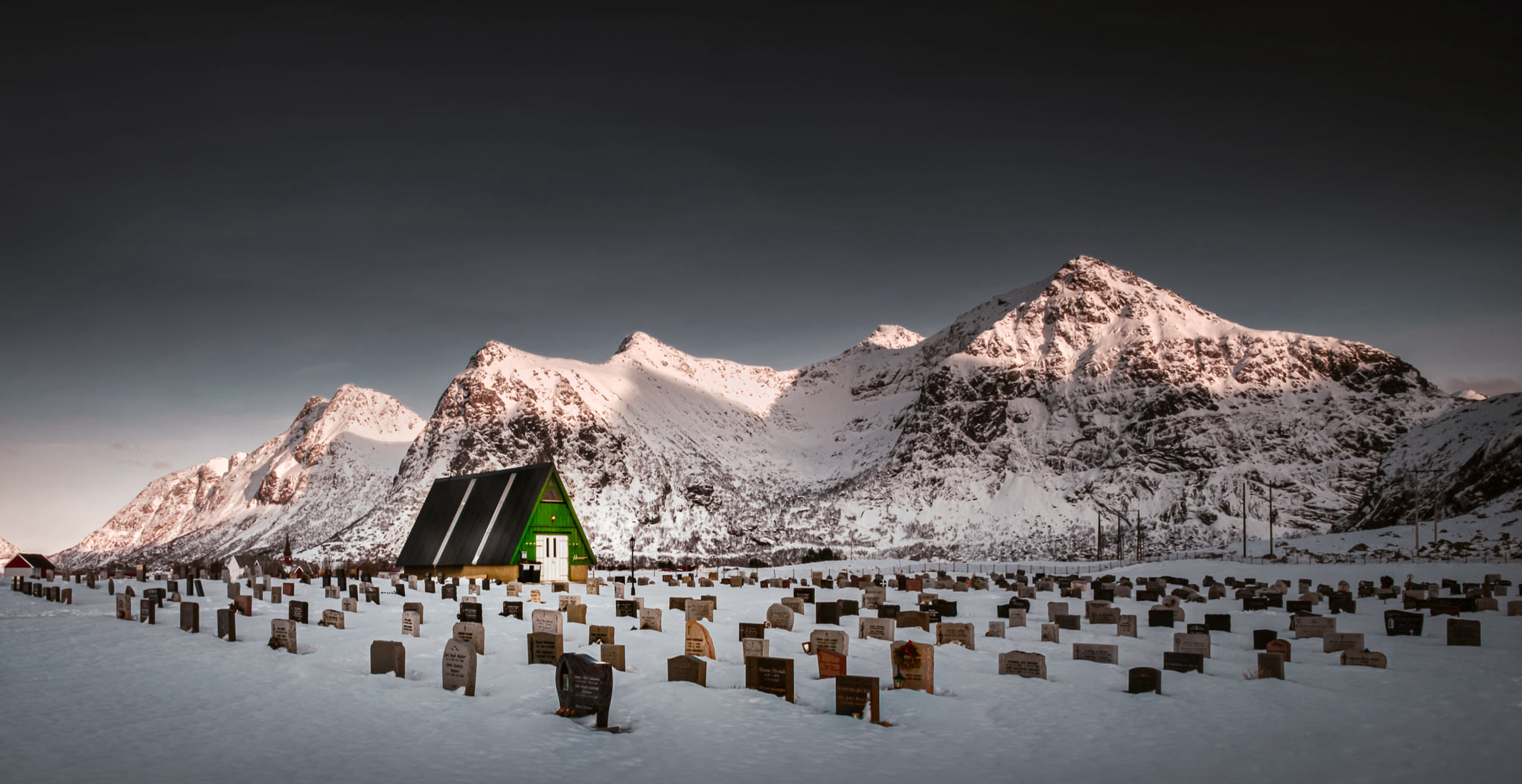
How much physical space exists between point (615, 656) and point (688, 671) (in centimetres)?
176

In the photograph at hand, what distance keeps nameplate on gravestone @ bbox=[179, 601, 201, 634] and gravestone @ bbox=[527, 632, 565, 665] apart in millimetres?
8742

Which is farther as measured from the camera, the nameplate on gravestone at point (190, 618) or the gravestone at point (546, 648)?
the nameplate on gravestone at point (190, 618)

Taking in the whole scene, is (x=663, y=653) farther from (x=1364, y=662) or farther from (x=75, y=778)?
(x=1364, y=662)

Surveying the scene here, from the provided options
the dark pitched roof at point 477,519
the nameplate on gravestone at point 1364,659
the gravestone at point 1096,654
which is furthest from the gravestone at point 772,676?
the dark pitched roof at point 477,519

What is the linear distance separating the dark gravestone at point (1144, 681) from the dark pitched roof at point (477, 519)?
106 feet

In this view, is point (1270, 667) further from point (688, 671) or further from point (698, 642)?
point (688, 671)

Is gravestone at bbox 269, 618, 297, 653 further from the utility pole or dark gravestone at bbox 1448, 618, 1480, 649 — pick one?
the utility pole

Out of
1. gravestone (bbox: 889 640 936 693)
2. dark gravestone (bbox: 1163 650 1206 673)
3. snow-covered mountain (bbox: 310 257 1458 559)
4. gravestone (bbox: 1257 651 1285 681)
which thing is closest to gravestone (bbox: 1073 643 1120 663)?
dark gravestone (bbox: 1163 650 1206 673)

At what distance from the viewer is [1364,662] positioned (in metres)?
20.5

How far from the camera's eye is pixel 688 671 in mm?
17359

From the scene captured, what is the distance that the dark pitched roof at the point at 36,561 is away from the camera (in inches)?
2189

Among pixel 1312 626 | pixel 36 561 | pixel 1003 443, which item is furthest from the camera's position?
pixel 1003 443

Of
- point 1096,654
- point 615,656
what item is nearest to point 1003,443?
point 1096,654

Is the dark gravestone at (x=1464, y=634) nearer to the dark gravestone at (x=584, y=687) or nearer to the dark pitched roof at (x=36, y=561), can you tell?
the dark gravestone at (x=584, y=687)
